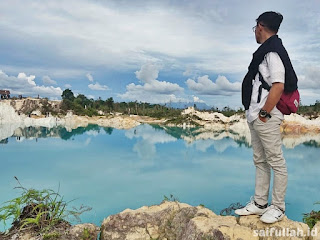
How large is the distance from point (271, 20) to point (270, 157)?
0.88 metres

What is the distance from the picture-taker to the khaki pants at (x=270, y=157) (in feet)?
5.91

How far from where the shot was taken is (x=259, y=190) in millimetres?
1991

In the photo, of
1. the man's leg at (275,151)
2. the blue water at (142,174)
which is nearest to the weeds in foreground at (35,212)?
the man's leg at (275,151)

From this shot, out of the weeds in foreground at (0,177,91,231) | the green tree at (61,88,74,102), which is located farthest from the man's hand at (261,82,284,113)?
the green tree at (61,88,74,102)

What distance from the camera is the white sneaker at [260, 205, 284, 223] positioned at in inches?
71.7

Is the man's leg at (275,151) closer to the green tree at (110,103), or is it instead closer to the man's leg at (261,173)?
the man's leg at (261,173)

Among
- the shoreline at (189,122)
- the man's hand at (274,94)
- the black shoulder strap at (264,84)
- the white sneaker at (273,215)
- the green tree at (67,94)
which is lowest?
the shoreline at (189,122)

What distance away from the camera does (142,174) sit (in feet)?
27.6

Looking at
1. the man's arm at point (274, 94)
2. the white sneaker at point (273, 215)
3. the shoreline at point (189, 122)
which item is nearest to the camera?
the man's arm at point (274, 94)

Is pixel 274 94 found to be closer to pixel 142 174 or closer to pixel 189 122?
pixel 142 174

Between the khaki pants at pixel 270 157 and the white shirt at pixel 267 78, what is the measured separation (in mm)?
45

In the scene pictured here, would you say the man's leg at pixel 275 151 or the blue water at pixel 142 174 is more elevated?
the man's leg at pixel 275 151

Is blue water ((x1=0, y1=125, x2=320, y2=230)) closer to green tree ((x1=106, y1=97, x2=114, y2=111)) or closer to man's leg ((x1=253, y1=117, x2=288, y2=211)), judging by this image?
man's leg ((x1=253, y1=117, x2=288, y2=211))

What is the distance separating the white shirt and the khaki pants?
45 mm
